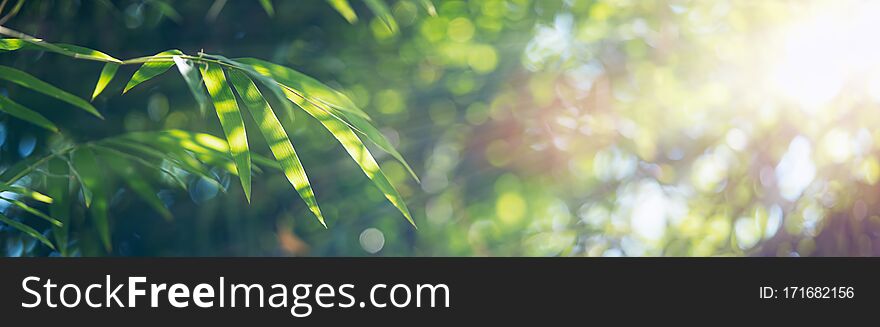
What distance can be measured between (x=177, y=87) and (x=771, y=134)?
1.21m

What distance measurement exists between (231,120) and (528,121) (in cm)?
95

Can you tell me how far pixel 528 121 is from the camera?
141 cm

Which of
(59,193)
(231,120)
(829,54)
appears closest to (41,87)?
(231,120)

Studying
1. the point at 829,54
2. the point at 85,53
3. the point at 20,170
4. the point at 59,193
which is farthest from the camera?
the point at 829,54

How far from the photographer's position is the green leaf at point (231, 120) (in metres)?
0.54

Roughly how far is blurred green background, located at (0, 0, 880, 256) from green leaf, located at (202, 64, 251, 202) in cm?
65

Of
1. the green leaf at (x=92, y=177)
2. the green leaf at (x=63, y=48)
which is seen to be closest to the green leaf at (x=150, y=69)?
the green leaf at (x=63, y=48)

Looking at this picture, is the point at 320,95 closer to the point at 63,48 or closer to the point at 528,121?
the point at 63,48

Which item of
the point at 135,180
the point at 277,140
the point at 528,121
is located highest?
the point at 528,121

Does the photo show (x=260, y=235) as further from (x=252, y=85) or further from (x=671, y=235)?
(x=671, y=235)

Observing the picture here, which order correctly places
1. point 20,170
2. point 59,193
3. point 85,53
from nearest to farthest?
point 85,53
point 20,170
point 59,193

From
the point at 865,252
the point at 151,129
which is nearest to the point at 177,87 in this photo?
the point at 151,129

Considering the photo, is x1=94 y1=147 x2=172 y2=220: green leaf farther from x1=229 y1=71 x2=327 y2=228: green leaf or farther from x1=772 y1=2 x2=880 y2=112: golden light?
x1=772 y1=2 x2=880 y2=112: golden light

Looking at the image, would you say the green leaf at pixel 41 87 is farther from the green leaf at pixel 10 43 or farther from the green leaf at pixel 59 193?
the green leaf at pixel 59 193
